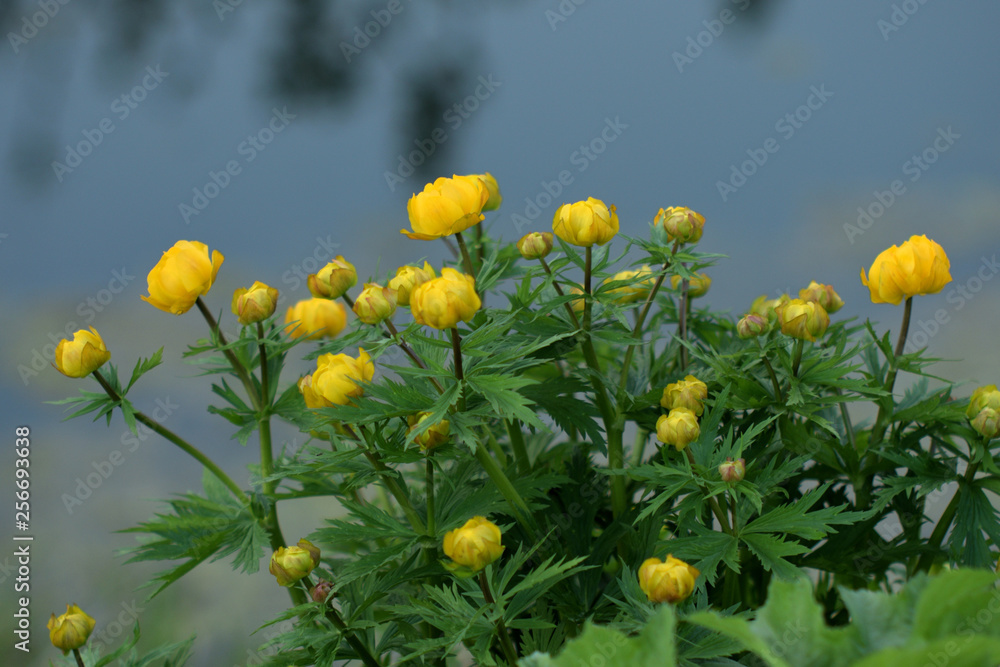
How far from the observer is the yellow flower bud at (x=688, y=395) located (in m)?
0.77

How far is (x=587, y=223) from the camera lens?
30.8 inches

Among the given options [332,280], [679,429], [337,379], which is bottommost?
[679,429]

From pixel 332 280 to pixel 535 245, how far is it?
201mm

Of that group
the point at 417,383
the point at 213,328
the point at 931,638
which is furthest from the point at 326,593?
the point at 931,638

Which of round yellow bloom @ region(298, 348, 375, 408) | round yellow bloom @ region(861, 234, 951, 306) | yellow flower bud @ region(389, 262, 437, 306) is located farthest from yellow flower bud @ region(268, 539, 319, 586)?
round yellow bloom @ region(861, 234, 951, 306)

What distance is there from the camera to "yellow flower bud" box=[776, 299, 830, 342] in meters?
0.78

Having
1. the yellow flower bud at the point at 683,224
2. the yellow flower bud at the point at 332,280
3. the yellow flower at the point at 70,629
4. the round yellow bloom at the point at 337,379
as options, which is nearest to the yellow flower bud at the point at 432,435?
the round yellow bloom at the point at 337,379

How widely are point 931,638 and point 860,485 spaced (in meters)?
0.49

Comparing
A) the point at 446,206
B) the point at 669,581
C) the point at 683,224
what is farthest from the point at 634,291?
the point at 669,581

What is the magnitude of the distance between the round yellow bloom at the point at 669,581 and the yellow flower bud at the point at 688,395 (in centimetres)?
15

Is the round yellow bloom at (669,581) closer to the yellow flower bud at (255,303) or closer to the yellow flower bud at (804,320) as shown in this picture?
the yellow flower bud at (804,320)

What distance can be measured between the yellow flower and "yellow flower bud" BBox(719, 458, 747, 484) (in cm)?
64

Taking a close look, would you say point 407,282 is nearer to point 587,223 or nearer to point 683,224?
point 587,223

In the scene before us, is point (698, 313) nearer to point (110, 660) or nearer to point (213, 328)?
point (213, 328)
